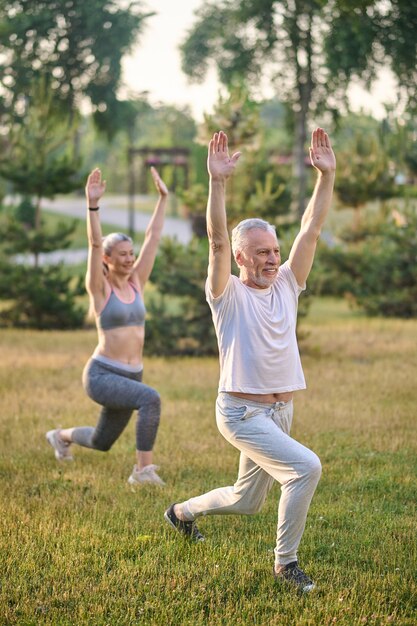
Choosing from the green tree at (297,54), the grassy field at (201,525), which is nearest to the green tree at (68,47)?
the green tree at (297,54)

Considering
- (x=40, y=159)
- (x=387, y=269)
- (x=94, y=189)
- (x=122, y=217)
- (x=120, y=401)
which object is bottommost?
(x=120, y=401)

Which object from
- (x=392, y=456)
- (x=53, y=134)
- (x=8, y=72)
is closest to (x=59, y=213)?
(x=8, y=72)

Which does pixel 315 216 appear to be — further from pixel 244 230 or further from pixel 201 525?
pixel 201 525

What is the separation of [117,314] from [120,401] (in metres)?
0.70

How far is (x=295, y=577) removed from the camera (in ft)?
17.6

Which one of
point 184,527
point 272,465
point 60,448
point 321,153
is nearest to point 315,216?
point 321,153

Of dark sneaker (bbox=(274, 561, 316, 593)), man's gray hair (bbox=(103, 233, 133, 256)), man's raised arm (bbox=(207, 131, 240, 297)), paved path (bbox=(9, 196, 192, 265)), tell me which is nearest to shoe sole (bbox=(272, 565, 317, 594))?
dark sneaker (bbox=(274, 561, 316, 593))

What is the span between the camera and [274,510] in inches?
280

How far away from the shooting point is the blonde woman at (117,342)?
25.3ft

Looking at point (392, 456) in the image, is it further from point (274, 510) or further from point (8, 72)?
point (8, 72)

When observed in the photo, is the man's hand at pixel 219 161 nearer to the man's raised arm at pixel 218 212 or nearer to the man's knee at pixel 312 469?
the man's raised arm at pixel 218 212

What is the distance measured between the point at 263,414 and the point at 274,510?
1.90 m

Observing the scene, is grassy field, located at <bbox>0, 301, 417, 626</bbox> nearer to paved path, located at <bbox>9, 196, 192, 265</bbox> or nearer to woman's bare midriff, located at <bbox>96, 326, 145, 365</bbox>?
woman's bare midriff, located at <bbox>96, 326, 145, 365</bbox>

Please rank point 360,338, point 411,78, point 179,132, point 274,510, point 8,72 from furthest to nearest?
1. point 179,132
2. point 8,72
3. point 411,78
4. point 360,338
5. point 274,510
